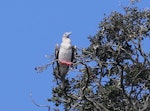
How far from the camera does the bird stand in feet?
62.0

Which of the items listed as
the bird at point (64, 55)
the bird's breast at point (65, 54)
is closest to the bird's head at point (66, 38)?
the bird at point (64, 55)

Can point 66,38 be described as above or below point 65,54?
above

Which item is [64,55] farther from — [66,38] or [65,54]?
[66,38]

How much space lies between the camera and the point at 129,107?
20.7m

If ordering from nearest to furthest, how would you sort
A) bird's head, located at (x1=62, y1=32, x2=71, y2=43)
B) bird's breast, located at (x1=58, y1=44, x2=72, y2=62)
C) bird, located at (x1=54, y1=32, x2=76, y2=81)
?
bird, located at (x1=54, y1=32, x2=76, y2=81) < bird's breast, located at (x1=58, y1=44, x2=72, y2=62) < bird's head, located at (x1=62, y1=32, x2=71, y2=43)

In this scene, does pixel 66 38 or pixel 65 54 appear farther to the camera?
pixel 66 38

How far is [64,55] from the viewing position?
19.3 metres

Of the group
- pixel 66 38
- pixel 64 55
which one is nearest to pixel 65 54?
pixel 64 55

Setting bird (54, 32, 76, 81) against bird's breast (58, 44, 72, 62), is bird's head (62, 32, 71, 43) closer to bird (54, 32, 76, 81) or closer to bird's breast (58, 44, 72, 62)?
bird (54, 32, 76, 81)

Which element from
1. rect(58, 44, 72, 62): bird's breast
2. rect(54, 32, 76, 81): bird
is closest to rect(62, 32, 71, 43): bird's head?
rect(54, 32, 76, 81): bird

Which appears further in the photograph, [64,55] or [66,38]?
[66,38]

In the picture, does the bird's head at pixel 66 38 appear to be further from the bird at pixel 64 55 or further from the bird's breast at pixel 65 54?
the bird's breast at pixel 65 54

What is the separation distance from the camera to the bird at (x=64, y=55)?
1889cm

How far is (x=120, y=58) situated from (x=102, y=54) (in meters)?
0.63
